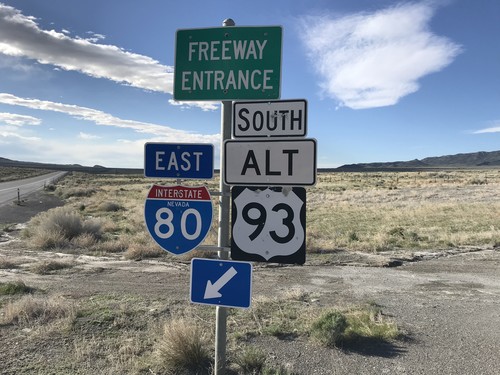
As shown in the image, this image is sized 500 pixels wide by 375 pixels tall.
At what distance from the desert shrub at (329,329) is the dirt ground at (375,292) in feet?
0.43

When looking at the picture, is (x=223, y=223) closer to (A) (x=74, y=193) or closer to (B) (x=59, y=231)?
(B) (x=59, y=231)

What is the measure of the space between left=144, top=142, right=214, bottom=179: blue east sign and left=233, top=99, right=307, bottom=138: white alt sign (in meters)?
0.31

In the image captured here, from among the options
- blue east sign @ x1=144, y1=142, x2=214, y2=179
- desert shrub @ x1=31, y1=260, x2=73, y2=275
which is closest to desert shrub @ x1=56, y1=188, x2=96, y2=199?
desert shrub @ x1=31, y1=260, x2=73, y2=275

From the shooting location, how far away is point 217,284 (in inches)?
134

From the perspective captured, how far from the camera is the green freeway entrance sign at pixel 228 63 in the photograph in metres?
3.46

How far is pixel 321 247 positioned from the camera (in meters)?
13.1

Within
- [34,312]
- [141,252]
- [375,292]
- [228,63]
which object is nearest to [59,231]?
[141,252]

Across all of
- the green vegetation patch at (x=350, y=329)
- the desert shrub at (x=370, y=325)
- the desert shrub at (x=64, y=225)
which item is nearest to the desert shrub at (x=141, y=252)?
the desert shrub at (x=64, y=225)

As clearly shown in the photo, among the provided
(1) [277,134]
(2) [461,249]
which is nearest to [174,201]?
(1) [277,134]

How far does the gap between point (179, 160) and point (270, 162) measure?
76cm

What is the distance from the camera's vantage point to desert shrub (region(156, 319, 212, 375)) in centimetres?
460

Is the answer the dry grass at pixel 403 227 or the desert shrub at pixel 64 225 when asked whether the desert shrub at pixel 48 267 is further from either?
the dry grass at pixel 403 227

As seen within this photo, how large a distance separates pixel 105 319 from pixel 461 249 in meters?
11.3

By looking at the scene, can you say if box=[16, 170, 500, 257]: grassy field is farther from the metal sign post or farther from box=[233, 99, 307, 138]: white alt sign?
box=[233, 99, 307, 138]: white alt sign
